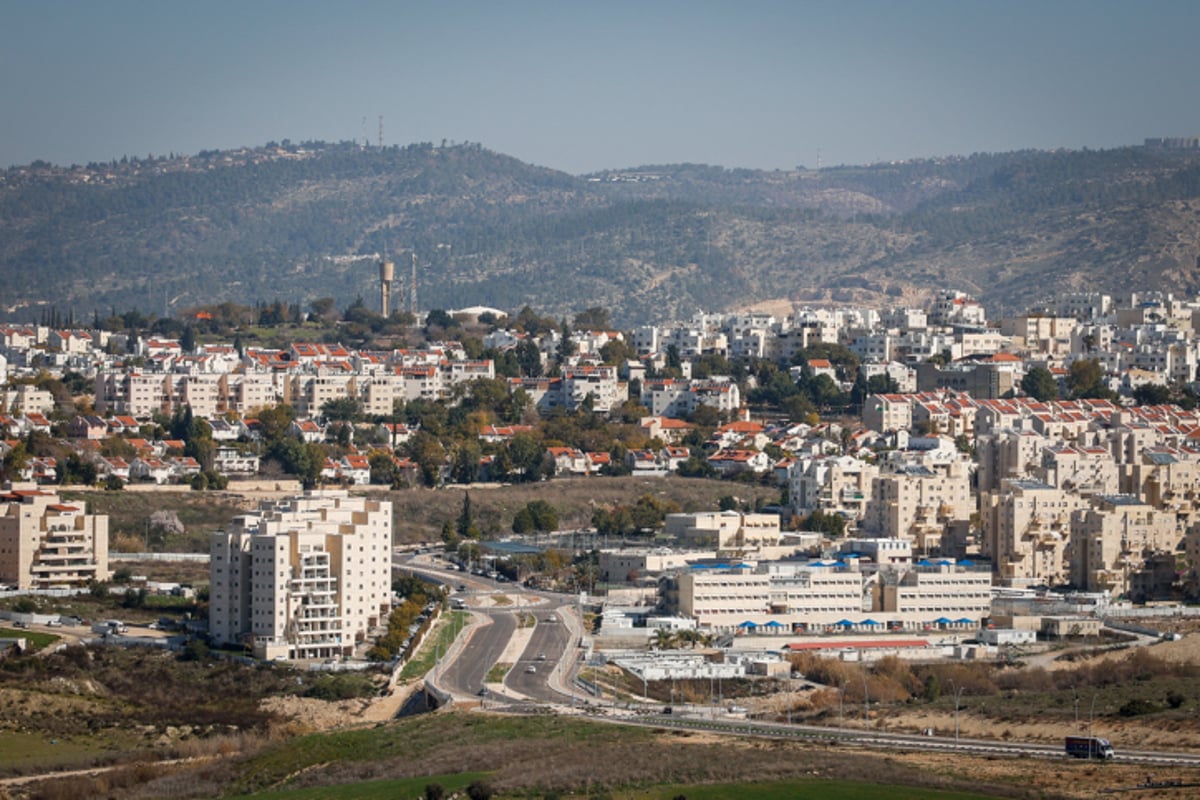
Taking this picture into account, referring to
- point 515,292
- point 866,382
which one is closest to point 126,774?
point 866,382

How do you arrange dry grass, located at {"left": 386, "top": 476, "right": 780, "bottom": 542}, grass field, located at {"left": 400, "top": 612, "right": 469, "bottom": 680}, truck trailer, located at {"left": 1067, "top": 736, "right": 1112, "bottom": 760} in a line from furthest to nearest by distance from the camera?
dry grass, located at {"left": 386, "top": 476, "right": 780, "bottom": 542}, grass field, located at {"left": 400, "top": 612, "right": 469, "bottom": 680}, truck trailer, located at {"left": 1067, "top": 736, "right": 1112, "bottom": 760}

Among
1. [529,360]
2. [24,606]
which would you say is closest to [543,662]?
[24,606]

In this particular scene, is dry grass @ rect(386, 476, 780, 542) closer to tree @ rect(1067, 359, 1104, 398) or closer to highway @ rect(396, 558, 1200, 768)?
highway @ rect(396, 558, 1200, 768)

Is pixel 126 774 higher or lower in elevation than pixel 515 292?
lower

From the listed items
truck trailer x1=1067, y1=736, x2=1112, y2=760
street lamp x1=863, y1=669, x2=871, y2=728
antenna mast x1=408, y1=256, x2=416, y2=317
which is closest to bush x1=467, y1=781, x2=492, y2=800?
truck trailer x1=1067, y1=736, x2=1112, y2=760

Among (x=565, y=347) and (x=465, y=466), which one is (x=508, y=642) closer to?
(x=465, y=466)

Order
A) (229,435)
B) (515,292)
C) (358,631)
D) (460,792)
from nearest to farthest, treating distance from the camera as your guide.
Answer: (460,792), (358,631), (229,435), (515,292)

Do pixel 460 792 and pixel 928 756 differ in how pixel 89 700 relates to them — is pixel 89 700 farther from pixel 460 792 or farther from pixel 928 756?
pixel 928 756
